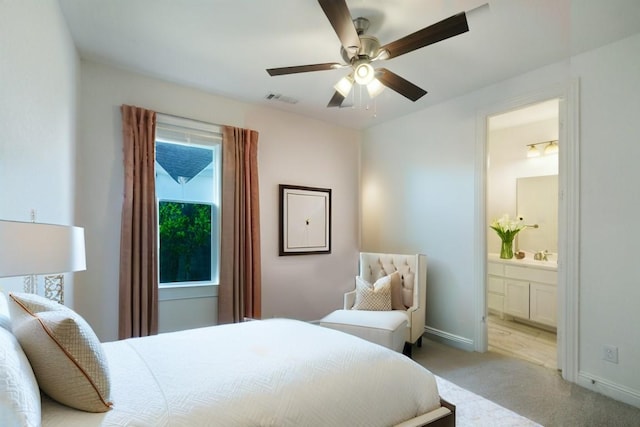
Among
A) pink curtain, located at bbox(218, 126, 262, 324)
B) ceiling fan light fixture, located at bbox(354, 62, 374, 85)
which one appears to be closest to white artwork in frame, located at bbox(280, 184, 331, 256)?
pink curtain, located at bbox(218, 126, 262, 324)

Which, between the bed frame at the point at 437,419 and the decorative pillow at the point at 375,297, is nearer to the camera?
the bed frame at the point at 437,419

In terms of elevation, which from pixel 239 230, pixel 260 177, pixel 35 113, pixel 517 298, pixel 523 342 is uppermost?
pixel 35 113

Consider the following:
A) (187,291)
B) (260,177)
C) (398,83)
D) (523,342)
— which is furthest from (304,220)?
(523,342)

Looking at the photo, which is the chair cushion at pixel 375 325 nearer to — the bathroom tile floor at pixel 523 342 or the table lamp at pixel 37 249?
the bathroom tile floor at pixel 523 342

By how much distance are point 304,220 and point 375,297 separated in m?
1.35

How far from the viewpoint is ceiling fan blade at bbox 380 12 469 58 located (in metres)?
1.70

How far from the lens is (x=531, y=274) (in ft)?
13.5

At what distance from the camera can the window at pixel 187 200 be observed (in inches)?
130

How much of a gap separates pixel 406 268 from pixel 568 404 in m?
1.70

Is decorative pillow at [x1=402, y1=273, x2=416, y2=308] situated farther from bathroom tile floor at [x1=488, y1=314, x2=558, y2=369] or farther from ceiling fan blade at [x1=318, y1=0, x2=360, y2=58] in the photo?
ceiling fan blade at [x1=318, y1=0, x2=360, y2=58]

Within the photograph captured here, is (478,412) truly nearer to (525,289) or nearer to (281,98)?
(525,289)

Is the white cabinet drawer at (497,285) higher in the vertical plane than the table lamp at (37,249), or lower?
lower

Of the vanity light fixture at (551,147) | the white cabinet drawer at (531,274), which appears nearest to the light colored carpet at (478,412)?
the white cabinet drawer at (531,274)

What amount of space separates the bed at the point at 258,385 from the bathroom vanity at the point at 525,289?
2.65 m
